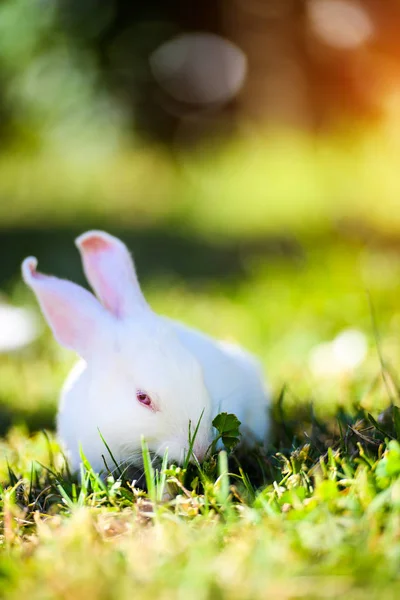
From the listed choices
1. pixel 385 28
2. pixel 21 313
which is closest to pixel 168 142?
pixel 385 28

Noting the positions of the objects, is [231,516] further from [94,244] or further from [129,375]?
[94,244]

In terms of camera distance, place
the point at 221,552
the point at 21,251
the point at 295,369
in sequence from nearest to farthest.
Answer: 1. the point at 221,552
2. the point at 295,369
3. the point at 21,251

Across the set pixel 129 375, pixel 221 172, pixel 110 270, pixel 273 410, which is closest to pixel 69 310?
pixel 110 270

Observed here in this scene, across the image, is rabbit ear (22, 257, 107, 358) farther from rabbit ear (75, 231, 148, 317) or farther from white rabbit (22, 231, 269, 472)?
rabbit ear (75, 231, 148, 317)

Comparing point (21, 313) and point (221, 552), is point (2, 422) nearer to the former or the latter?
point (21, 313)

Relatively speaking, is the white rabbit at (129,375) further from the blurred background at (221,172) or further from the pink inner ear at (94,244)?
the blurred background at (221,172)
